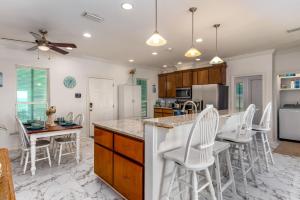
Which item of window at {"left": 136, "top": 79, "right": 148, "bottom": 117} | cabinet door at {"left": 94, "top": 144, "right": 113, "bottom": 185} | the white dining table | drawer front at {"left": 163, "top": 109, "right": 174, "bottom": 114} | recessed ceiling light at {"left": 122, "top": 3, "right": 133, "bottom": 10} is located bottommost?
cabinet door at {"left": 94, "top": 144, "right": 113, "bottom": 185}

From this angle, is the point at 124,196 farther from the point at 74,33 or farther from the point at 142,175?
the point at 74,33

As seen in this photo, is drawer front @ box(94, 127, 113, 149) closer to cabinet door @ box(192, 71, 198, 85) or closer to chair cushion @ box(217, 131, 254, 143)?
chair cushion @ box(217, 131, 254, 143)

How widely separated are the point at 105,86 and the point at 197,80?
316 centimetres

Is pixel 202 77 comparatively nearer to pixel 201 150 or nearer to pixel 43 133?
pixel 201 150

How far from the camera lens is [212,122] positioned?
1.67 m

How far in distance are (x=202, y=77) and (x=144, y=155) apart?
4.58m

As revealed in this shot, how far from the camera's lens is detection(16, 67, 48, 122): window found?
4.45 m

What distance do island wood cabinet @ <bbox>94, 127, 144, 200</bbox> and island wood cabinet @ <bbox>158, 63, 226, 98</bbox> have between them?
4206mm

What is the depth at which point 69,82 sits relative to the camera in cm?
514

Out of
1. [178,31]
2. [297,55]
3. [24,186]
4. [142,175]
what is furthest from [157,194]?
[297,55]

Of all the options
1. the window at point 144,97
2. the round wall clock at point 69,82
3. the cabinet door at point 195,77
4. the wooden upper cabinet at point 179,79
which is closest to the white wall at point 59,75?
the round wall clock at point 69,82

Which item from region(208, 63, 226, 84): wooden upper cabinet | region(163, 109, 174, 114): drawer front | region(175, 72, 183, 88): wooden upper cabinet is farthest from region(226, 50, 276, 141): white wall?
region(163, 109, 174, 114): drawer front

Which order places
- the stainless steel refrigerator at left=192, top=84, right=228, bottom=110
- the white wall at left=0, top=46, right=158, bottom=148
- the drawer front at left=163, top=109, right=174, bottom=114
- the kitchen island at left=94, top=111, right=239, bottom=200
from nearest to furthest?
the kitchen island at left=94, top=111, right=239, bottom=200, the white wall at left=0, top=46, right=158, bottom=148, the stainless steel refrigerator at left=192, top=84, right=228, bottom=110, the drawer front at left=163, top=109, right=174, bottom=114

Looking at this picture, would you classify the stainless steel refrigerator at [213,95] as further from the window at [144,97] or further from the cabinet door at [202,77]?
the window at [144,97]
